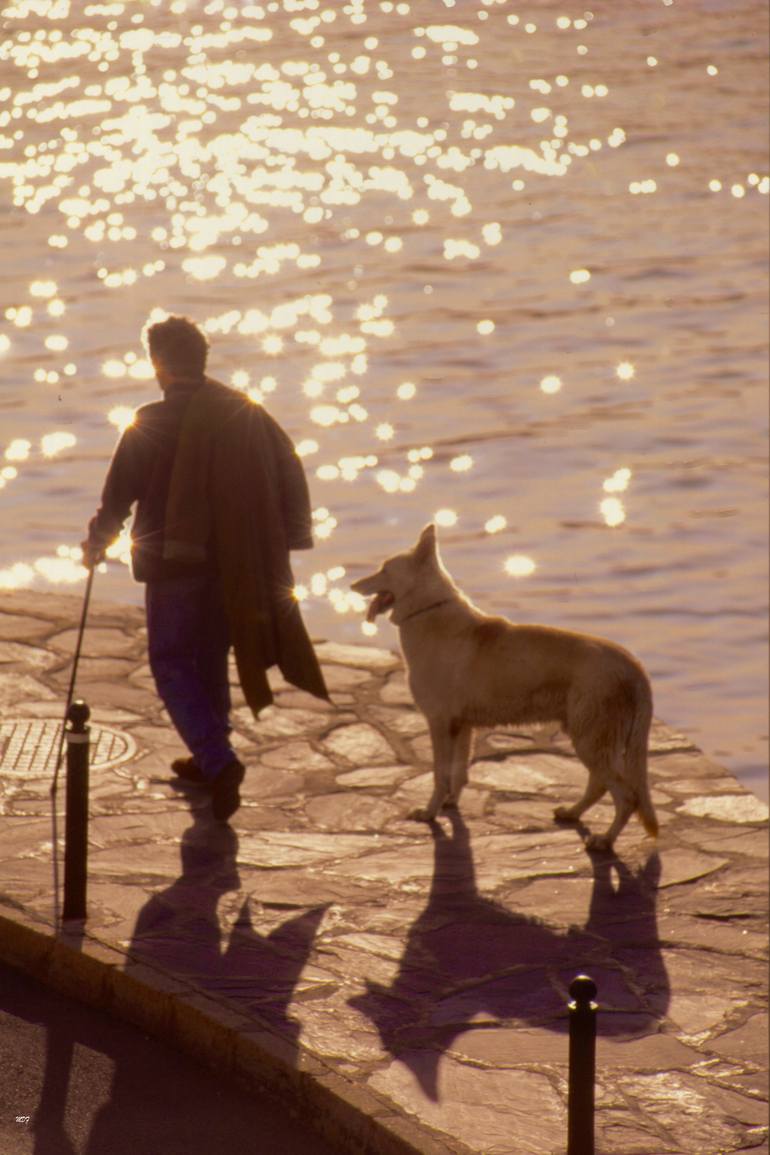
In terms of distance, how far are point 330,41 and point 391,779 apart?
1592 inches

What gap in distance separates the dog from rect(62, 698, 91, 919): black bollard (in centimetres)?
211

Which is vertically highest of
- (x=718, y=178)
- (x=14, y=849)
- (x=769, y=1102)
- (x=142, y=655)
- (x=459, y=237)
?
(x=718, y=178)

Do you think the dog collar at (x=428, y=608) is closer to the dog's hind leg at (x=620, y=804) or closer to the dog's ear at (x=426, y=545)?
the dog's ear at (x=426, y=545)

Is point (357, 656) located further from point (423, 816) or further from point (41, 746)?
point (423, 816)

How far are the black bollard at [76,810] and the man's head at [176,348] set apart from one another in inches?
74.8

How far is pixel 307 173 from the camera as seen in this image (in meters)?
33.7

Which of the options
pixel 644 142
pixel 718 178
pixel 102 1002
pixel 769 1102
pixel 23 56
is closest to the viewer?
pixel 769 1102

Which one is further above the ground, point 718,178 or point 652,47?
point 652,47

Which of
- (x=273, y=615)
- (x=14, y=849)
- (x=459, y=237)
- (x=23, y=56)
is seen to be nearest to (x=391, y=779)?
(x=273, y=615)

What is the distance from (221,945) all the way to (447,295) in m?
17.8

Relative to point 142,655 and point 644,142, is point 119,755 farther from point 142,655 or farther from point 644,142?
point 644,142

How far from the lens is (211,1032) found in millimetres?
7367

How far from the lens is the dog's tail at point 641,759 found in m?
9.41

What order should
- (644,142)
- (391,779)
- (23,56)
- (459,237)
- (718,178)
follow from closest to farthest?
(391,779)
(459,237)
(718,178)
(644,142)
(23,56)
